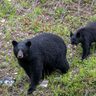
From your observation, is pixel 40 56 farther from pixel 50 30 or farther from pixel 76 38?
pixel 50 30

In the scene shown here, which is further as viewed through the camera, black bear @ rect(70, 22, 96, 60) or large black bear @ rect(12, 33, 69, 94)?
black bear @ rect(70, 22, 96, 60)

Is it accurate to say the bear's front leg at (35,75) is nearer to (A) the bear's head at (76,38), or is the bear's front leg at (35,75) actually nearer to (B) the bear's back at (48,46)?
(B) the bear's back at (48,46)

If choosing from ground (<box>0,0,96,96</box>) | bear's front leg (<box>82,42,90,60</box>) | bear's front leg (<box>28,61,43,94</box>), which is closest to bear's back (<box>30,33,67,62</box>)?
bear's front leg (<box>28,61,43,94</box>)

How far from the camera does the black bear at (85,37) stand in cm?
899

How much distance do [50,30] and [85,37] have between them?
1100mm

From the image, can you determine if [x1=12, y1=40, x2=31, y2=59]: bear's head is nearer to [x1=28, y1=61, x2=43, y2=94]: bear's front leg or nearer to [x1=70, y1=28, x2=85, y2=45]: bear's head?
[x1=28, y1=61, x2=43, y2=94]: bear's front leg

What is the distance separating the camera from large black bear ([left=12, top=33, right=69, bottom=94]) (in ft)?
24.1

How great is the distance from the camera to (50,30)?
9906 mm

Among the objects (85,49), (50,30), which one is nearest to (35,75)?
(85,49)

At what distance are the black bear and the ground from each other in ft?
0.57

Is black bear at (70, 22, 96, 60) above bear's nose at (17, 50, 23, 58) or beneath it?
beneath

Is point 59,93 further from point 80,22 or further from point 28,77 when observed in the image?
point 80,22

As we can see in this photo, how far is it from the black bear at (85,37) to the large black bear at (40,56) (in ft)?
2.78

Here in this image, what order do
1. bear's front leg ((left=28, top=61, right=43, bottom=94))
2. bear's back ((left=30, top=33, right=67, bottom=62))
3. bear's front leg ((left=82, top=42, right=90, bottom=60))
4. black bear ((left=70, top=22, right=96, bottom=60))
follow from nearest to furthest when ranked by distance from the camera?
1. bear's front leg ((left=28, top=61, right=43, bottom=94))
2. bear's back ((left=30, top=33, right=67, bottom=62))
3. bear's front leg ((left=82, top=42, right=90, bottom=60))
4. black bear ((left=70, top=22, right=96, bottom=60))
